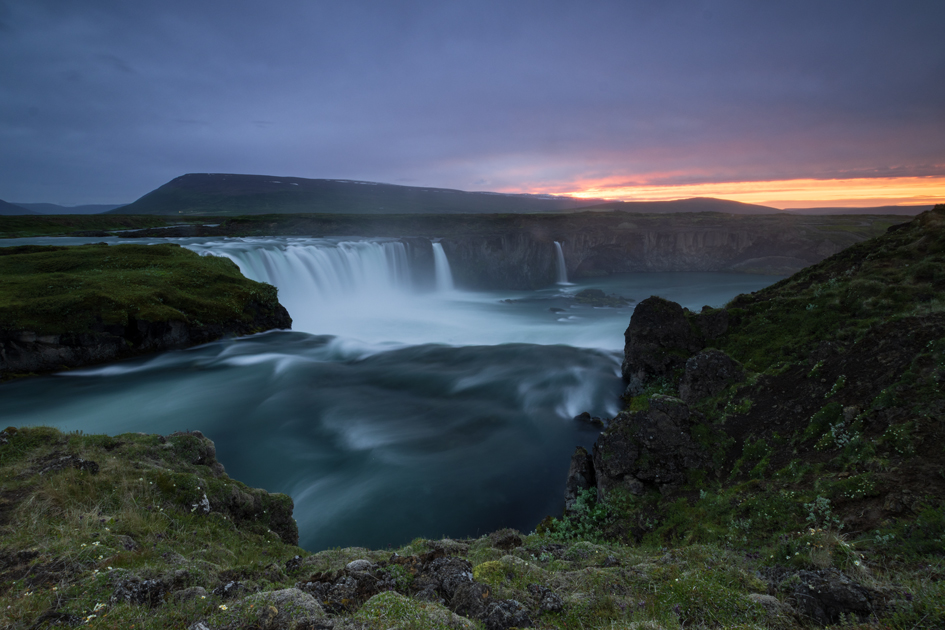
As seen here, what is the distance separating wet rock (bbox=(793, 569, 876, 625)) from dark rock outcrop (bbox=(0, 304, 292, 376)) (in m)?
25.3

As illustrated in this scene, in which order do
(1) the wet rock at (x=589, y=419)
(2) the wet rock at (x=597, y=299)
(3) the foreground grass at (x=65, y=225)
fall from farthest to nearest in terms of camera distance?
(3) the foreground grass at (x=65, y=225), (2) the wet rock at (x=597, y=299), (1) the wet rock at (x=589, y=419)

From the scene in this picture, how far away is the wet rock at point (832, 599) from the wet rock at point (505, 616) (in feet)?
8.33

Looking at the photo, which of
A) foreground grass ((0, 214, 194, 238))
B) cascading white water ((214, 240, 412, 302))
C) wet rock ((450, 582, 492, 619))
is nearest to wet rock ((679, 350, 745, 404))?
wet rock ((450, 582, 492, 619))

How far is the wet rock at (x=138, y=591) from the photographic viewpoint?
3.72 metres

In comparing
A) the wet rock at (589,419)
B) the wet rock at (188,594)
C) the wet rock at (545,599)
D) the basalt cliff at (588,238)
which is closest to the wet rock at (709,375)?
the wet rock at (589,419)

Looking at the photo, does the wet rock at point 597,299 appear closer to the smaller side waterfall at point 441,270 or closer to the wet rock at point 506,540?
the smaller side waterfall at point 441,270

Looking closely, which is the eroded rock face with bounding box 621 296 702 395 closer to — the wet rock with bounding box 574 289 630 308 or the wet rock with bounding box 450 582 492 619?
the wet rock with bounding box 450 582 492 619

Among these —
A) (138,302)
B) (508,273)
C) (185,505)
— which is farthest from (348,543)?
(508,273)

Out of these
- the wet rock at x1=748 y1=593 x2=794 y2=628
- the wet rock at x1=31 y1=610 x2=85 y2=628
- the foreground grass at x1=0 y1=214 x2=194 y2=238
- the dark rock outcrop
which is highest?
the foreground grass at x1=0 y1=214 x2=194 y2=238

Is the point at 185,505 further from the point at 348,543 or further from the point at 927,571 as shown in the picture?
the point at 927,571

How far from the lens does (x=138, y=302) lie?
20.5 metres

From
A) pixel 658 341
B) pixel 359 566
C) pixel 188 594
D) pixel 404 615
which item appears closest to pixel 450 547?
pixel 359 566

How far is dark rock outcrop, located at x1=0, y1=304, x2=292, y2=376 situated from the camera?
1712 cm

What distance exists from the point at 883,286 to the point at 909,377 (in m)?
5.91
